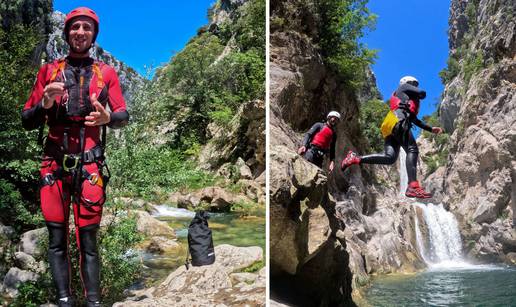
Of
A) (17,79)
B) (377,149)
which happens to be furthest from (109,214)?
(377,149)

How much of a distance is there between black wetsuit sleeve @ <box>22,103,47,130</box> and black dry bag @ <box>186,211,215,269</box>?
1417 mm

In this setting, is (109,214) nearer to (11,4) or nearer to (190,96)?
(11,4)

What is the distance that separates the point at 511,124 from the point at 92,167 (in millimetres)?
11442

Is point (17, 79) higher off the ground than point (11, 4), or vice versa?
point (11, 4)

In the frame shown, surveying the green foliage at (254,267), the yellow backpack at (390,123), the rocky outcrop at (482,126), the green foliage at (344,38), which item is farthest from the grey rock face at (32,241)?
the rocky outcrop at (482,126)

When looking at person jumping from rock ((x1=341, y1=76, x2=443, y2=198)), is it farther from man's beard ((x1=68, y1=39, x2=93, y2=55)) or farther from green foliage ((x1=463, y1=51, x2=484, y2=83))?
green foliage ((x1=463, y1=51, x2=484, y2=83))

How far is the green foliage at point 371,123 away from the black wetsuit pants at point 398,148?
8.87 ft

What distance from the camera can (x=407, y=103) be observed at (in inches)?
81.4

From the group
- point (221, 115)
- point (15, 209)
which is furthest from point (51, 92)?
point (221, 115)

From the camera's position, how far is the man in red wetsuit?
55.2 inches

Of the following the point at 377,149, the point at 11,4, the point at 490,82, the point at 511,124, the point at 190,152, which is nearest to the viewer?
the point at 11,4

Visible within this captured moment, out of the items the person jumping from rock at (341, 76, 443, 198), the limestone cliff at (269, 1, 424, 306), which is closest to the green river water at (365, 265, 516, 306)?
the limestone cliff at (269, 1, 424, 306)

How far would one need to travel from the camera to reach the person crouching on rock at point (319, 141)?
2.69m

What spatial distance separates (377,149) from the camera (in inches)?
207
